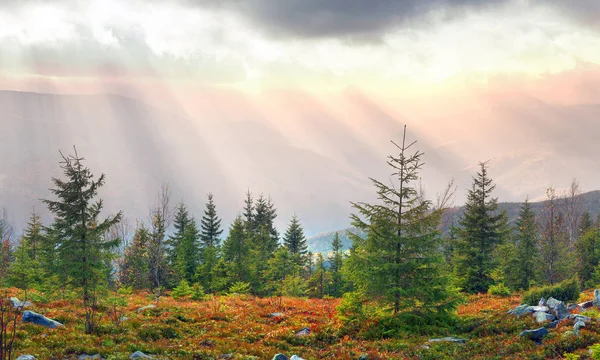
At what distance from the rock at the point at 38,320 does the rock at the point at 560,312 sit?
2172cm

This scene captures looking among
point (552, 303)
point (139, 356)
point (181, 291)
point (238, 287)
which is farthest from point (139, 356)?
point (238, 287)

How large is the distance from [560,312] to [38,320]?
74.5 feet

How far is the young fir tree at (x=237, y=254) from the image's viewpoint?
3856 centimetres

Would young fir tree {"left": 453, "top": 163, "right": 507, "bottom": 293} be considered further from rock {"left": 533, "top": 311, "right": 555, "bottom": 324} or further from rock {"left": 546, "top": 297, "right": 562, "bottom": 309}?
rock {"left": 533, "top": 311, "right": 555, "bottom": 324}

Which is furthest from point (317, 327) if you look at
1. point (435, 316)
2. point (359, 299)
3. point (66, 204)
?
point (66, 204)

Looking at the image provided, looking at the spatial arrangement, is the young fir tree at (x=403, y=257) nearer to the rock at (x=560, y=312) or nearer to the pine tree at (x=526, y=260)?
the rock at (x=560, y=312)

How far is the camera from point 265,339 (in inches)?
666

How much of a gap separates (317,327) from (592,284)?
2918 cm

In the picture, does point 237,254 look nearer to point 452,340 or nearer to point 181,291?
point 181,291

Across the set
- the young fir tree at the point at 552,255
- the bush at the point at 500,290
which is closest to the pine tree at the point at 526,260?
the young fir tree at the point at 552,255

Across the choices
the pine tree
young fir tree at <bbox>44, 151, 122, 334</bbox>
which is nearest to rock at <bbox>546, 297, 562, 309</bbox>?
the pine tree

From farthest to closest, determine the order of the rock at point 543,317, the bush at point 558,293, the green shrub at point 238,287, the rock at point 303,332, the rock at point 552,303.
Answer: the green shrub at point 238,287 < the bush at point 558,293 < the rock at point 303,332 < the rock at point 552,303 < the rock at point 543,317

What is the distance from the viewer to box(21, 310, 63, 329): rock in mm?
16141

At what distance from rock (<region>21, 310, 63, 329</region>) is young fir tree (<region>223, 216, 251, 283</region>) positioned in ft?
72.4
